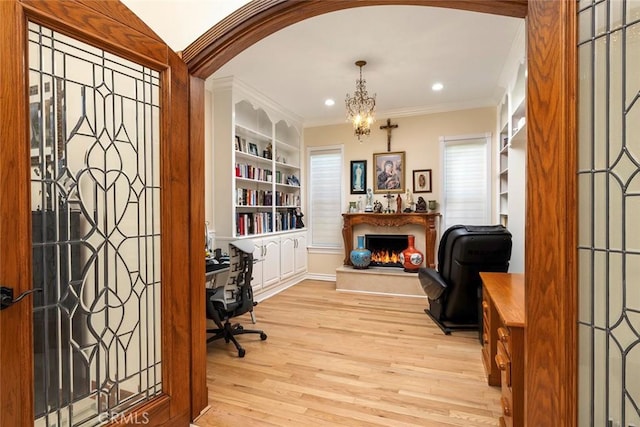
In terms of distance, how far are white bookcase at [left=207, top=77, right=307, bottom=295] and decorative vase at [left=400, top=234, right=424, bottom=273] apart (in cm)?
183

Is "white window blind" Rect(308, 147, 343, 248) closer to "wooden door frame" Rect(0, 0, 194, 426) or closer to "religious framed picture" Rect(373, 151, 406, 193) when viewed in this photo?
"religious framed picture" Rect(373, 151, 406, 193)

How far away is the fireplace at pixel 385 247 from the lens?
5.46 meters

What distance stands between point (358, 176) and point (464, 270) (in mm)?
2981

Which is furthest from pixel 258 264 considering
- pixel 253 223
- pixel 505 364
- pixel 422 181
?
pixel 505 364

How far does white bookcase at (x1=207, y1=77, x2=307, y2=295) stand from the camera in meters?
4.12

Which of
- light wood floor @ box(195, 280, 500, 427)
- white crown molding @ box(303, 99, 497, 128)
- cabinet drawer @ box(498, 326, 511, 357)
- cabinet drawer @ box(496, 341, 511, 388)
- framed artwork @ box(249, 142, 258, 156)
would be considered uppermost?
white crown molding @ box(303, 99, 497, 128)

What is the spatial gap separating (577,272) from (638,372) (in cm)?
34

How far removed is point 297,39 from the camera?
10.3 ft

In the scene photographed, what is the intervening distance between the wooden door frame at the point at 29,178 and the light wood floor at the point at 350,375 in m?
0.51

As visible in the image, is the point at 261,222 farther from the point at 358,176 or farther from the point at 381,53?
the point at 381,53

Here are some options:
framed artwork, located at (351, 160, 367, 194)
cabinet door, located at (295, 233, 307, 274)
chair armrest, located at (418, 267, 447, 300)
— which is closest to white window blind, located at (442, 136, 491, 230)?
framed artwork, located at (351, 160, 367, 194)

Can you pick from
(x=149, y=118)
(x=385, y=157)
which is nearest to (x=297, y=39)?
(x=149, y=118)

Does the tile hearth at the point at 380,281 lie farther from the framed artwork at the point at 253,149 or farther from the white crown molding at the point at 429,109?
the white crown molding at the point at 429,109

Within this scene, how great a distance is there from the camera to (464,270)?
121 inches
